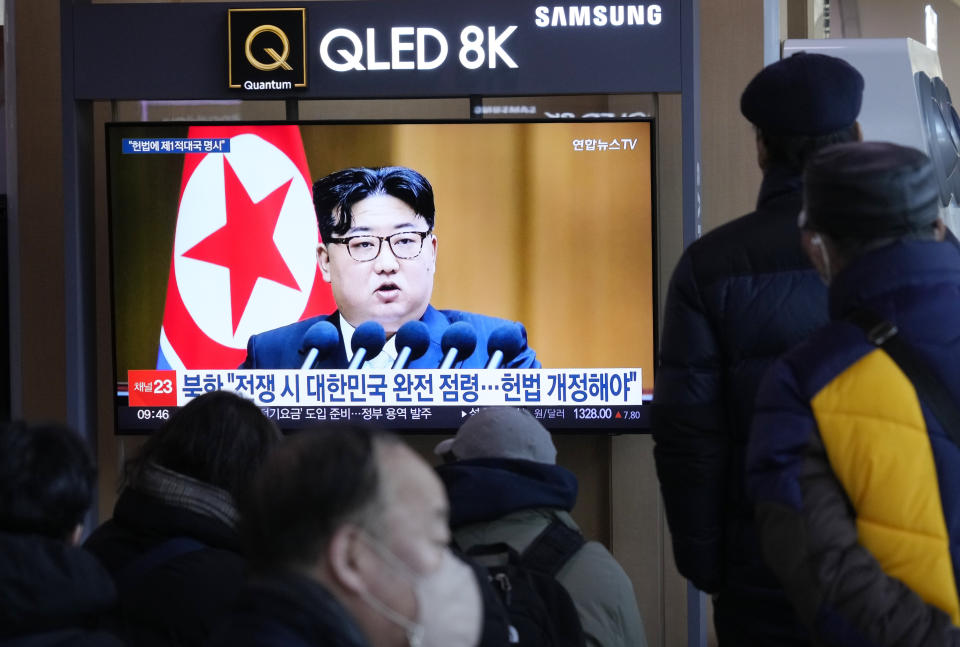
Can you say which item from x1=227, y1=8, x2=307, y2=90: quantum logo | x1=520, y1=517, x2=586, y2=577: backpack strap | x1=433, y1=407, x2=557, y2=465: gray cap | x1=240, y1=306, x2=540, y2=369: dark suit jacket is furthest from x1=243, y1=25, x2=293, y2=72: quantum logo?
x1=520, y1=517, x2=586, y2=577: backpack strap

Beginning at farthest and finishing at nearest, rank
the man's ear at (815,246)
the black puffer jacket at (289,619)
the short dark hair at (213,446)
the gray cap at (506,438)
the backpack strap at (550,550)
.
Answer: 1. the gray cap at (506,438)
2. the backpack strap at (550,550)
3. the short dark hair at (213,446)
4. the man's ear at (815,246)
5. the black puffer jacket at (289,619)

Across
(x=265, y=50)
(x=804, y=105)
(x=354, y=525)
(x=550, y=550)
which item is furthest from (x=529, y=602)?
(x=265, y=50)

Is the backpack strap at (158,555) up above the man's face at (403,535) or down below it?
below

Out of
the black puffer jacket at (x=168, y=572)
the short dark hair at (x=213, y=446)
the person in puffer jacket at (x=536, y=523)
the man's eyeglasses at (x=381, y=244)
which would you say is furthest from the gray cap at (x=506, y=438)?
the man's eyeglasses at (x=381, y=244)

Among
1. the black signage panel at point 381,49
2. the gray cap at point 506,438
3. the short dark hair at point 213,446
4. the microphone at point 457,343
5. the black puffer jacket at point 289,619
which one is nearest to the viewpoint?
the black puffer jacket at point 289,619

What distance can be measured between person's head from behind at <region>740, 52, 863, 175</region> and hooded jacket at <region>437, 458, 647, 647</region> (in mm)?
816

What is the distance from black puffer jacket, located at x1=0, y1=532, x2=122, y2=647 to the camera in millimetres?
1692

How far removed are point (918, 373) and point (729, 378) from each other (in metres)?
0.66

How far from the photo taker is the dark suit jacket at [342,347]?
15.3ft

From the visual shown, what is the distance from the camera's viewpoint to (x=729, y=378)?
228 cm

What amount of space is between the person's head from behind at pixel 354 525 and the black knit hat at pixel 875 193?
30.5 inches

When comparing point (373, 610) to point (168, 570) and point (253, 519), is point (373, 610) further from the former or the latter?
point (168, 570)

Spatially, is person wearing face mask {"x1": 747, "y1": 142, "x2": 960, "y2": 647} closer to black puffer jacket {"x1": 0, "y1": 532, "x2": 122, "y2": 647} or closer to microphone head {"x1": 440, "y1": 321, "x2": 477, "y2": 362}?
black puffer jacket {"x1": 0, "y1": 532, "x2": 122, "y2": 647}

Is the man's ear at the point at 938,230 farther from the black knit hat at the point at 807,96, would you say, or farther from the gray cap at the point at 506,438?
the gray cap at the point at 506,438
